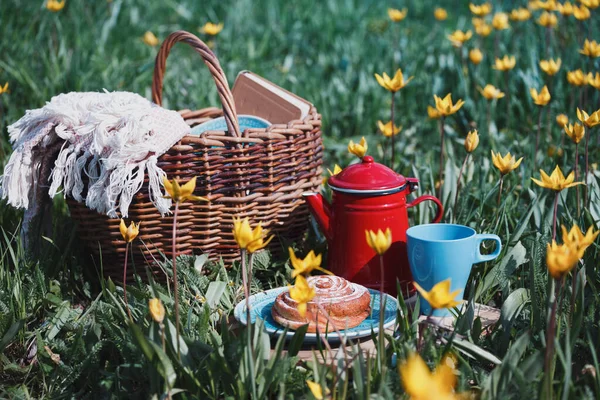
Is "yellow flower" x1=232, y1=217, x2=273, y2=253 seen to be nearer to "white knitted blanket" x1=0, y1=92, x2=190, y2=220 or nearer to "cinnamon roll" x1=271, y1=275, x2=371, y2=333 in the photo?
"cinnamon roll" x1=271, y1=275, x2=371, y2=333

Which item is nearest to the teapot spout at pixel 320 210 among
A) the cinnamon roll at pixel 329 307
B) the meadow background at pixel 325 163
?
the meadow background at pixel 325 163

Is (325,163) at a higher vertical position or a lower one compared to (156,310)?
lower

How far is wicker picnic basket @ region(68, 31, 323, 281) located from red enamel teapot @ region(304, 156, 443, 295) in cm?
24

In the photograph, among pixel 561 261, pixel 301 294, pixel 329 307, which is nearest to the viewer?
pixel 561 261

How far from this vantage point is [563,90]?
3549mm

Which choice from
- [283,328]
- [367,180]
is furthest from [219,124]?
[283,328]

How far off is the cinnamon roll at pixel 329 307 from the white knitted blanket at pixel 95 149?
1.69 feet

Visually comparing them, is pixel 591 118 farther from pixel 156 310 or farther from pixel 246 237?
pixel 156 310

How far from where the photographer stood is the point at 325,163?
3.44 m

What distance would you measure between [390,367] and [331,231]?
60 cm

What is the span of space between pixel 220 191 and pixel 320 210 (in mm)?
302

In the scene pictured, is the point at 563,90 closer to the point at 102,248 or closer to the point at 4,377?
the point at 102,248

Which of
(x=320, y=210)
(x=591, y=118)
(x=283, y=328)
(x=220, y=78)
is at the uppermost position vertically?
(x=220, y=78)

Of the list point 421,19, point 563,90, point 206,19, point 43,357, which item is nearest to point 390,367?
point 43,357
